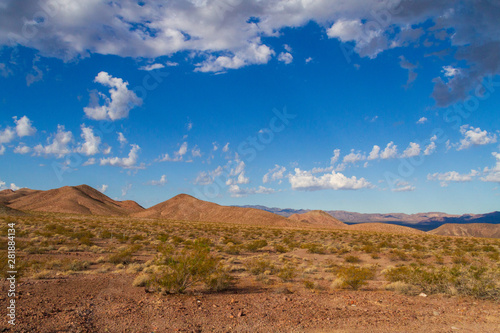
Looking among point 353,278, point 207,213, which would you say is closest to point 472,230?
point 207,213

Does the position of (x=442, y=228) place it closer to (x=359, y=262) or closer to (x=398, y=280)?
(x=359, y=262)

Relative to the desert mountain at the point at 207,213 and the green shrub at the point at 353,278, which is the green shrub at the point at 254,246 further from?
the desert mountain at the point at 207,213

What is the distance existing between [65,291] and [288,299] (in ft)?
25.3

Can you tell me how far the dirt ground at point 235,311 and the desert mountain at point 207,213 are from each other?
8747 centimetres

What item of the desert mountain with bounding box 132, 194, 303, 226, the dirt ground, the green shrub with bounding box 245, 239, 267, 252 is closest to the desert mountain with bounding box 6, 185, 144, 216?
the desert mountain with bounding box 132, 194, 303, 226

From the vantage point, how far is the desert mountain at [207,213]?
102 meters

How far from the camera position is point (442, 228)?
10350cm

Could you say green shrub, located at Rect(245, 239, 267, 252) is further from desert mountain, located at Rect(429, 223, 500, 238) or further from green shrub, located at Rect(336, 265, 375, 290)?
desert mountain, located at Rect(429, 223, 500, 238)

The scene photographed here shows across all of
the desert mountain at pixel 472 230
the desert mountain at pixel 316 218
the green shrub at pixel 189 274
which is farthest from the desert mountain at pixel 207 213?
the green shrub at pixel 189 274

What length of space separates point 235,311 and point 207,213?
10726 cm

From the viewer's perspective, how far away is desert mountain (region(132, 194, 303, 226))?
335 feet

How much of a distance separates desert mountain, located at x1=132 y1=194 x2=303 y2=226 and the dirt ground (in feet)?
287

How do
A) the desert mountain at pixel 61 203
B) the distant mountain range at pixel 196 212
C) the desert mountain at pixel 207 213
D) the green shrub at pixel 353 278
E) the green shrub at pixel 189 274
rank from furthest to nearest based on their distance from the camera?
the desert mountain at pixel 61 203
the desert mountain at pixel 207 213
the distant mountain range at pixel 196 212
the green shrub at pixel 353 278
the green shrub at pixel 189 274

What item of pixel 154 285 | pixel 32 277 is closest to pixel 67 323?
pixel 154 285
